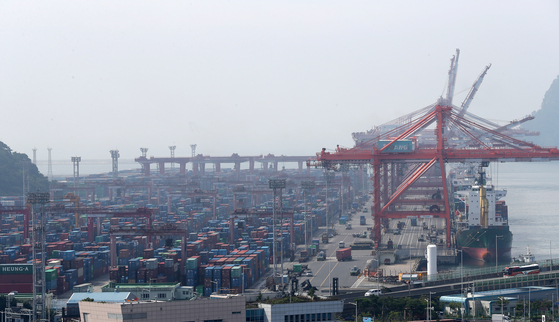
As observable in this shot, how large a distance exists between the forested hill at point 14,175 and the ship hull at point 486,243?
6632 centimetres

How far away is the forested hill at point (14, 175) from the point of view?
91.7 meters

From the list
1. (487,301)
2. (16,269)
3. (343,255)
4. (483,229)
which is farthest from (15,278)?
(483,229)

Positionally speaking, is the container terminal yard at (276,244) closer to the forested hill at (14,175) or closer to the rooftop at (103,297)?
the rooftop at (103,297)

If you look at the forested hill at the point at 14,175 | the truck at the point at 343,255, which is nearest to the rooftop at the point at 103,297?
the truck at the point at 343,255

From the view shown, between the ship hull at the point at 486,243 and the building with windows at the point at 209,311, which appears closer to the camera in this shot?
the building with windows at the point at 209,311

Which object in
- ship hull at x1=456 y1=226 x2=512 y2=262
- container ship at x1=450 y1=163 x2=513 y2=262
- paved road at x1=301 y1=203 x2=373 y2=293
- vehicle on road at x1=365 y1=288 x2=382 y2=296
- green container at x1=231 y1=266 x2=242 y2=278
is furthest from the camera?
container ship at x1=450 y1=163 x2=513 y2=262

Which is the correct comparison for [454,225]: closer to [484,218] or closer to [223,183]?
[484,218]

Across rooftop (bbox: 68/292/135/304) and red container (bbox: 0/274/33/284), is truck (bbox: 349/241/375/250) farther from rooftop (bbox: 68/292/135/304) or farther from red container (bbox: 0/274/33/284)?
rooftop (bbox: 68/292/135/304)

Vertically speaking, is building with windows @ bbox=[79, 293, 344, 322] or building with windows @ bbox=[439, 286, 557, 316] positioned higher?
building with windows @ bbox=[79, 293, 344, 322]

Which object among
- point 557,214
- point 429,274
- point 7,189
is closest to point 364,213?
point 557,214

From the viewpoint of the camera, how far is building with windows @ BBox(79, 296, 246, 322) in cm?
1711

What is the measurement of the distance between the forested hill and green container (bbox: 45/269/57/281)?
60.3 metres

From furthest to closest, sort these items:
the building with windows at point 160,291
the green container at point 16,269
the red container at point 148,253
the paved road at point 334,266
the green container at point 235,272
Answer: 1. the red container at point 148,253
2. the paved road at point 334,266
3. the green container at point 16,269
4. the green container at point 235,272
5. the building with windows at point 160,291

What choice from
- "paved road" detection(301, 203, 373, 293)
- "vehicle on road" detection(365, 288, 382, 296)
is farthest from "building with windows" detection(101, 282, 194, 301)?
"vehicle on road" detection(365, 288, 382, 296)
